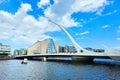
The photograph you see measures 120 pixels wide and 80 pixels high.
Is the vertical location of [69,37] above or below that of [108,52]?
above

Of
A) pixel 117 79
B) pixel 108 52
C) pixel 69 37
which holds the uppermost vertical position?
pixel 69 37

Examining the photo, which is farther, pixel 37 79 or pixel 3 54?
pixel 3 54

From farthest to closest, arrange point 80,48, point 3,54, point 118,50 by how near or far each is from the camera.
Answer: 1. point 3,54
2. point 80,48
3. point 118,50

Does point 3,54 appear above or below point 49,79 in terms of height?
above

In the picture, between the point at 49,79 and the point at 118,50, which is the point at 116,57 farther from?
the point at 49,79

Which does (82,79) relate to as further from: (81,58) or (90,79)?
(81,58)

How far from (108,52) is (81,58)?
2818cm

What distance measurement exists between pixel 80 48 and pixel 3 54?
85267mm

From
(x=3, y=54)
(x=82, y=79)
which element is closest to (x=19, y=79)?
(x=82, y=79)

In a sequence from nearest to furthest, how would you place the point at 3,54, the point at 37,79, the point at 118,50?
the point at 37,79 → the point at 118,50 → the point at 3,54

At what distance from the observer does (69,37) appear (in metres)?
137

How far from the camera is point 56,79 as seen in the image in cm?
4422

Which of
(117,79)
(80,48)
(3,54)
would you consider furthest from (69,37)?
(117,79)

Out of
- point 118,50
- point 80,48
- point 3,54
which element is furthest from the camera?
point 3,54
